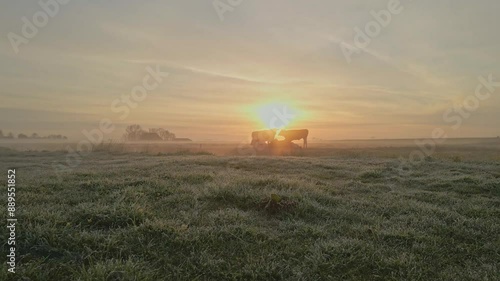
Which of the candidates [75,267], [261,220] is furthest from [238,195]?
[75,267]

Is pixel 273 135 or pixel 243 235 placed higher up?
pixel 273 135

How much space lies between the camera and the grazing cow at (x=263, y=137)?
46125 millimetres

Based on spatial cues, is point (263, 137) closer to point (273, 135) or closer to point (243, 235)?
point (273, 135)

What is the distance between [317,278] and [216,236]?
6.92 ft

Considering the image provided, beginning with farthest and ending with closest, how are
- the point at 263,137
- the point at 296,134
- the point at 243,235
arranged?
the point at 296,134 → the point at 263,137 → the point at 243,235

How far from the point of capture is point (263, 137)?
4712 cm

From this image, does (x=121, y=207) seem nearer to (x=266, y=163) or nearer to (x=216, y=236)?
(x=216, y=236)

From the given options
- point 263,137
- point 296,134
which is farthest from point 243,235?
point 296,134

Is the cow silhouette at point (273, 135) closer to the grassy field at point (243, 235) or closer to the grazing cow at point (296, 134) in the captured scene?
the grazing cow at point (296, 134)

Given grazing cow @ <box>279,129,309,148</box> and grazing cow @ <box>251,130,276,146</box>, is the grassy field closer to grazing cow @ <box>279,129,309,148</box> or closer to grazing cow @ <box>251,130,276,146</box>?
grazing cow @ <box>251,130,276,146</box>

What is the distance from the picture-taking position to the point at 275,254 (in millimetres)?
5703

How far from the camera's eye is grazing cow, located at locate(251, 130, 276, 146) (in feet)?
151

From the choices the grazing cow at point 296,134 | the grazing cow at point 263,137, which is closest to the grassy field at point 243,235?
the grazing cow at point 263,137

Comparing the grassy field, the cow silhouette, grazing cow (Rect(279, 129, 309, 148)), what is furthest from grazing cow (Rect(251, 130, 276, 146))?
the grassy field
